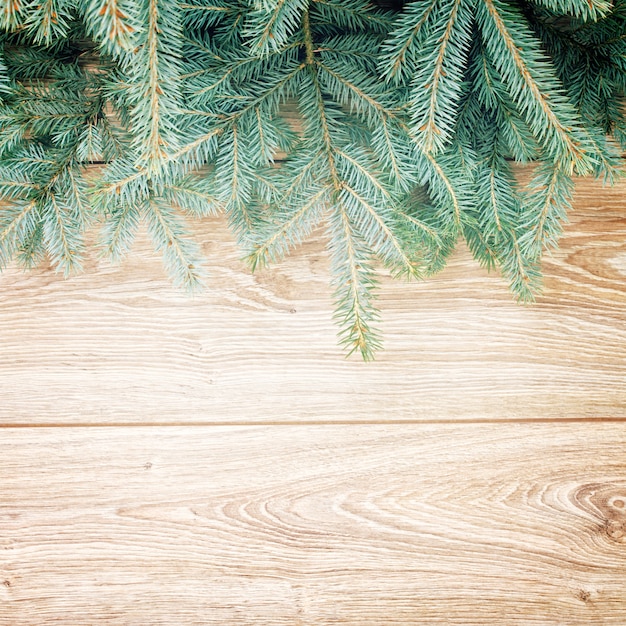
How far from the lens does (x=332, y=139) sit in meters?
0.58

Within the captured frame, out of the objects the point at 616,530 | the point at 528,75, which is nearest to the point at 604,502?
the point at 616,530

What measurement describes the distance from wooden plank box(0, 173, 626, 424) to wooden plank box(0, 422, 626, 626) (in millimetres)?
48

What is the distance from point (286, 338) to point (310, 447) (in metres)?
0.16

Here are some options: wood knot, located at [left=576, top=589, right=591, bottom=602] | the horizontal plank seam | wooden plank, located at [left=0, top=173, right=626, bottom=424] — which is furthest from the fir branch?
wood knot, located at [left=576, top=589, right=591, bottom=602]

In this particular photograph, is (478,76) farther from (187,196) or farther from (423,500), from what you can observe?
(423,500)

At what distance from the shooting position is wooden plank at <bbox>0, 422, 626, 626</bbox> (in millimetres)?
737

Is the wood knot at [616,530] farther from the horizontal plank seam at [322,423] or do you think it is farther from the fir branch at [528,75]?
the fir branch at [528,75]

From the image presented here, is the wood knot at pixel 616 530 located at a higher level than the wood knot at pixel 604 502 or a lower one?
lower

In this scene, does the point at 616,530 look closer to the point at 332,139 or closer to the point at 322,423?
the point at 322,423

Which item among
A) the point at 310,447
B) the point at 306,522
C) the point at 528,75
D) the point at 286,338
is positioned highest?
the point at 528,75

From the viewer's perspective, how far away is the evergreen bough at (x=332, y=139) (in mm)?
537

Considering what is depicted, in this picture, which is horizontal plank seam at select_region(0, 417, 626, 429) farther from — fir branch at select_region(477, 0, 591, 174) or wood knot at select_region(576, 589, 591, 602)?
fir branch at select_region(477, 0, 591, 174)

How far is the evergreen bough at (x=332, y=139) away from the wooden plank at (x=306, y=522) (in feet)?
0.87

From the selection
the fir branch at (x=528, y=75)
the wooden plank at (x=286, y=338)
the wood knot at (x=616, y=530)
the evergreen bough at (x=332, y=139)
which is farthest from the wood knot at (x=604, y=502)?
the fir branch at (x=528, y=75)
